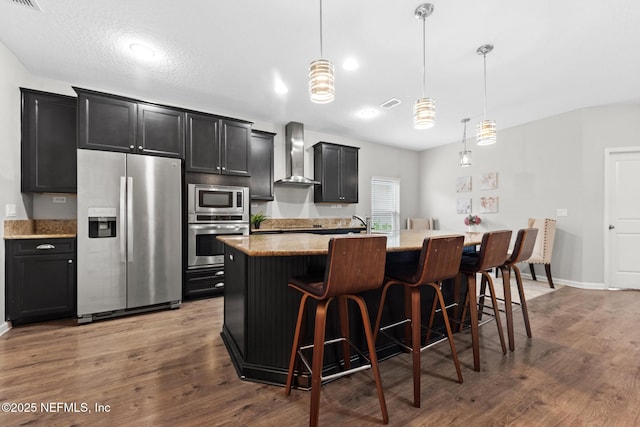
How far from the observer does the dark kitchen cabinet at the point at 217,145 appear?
12.0 feet

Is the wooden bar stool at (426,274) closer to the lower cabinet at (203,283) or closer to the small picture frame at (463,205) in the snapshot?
the lower cabinet at (203,283)

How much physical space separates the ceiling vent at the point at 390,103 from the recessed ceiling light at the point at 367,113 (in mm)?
196

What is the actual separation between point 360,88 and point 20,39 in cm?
346

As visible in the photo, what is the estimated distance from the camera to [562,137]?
4574mm

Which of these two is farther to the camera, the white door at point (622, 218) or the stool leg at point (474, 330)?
the white door at point (622, 218)

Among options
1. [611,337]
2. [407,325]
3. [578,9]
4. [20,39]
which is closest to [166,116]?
[20,39]

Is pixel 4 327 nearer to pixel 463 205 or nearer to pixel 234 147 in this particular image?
pixel 234 147

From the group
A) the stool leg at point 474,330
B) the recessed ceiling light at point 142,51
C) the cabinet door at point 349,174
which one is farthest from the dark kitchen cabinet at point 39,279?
the cabinet door at point 349,174

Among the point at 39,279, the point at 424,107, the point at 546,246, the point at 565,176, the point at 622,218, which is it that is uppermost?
the point at 424,107

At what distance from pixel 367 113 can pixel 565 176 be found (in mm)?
3380

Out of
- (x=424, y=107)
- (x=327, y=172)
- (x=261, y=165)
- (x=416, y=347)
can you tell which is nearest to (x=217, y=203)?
(x=261, y=165)

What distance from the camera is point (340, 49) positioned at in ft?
9.05

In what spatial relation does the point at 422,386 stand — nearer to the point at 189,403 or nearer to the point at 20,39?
the point at 189,403

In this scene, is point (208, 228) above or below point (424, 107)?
below
